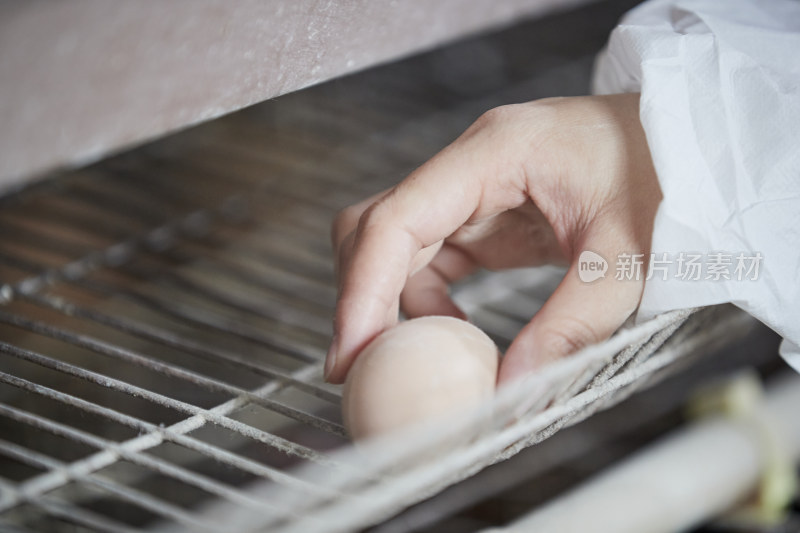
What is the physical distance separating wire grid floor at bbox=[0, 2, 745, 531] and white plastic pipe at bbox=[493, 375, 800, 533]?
11cm

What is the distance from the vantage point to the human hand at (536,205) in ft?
1.33

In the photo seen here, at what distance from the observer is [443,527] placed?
2.86 feet

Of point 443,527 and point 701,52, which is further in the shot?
point 443,527

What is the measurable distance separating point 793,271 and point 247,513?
33cm

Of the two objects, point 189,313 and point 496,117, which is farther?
point 189,313

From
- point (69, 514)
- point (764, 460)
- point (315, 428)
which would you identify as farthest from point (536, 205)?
point (764, 460)

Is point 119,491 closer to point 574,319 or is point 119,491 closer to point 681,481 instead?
point 574,319

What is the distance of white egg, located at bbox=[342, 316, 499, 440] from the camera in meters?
0.36

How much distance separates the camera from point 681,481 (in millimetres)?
664

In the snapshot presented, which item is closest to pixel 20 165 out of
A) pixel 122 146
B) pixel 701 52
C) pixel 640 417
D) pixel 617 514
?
pixel 122 146

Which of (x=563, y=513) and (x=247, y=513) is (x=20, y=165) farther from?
(x=563, y=513)

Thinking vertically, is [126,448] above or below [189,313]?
below

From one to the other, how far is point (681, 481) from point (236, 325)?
0.43 meters

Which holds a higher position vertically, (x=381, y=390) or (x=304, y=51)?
(x=304, y=51)
